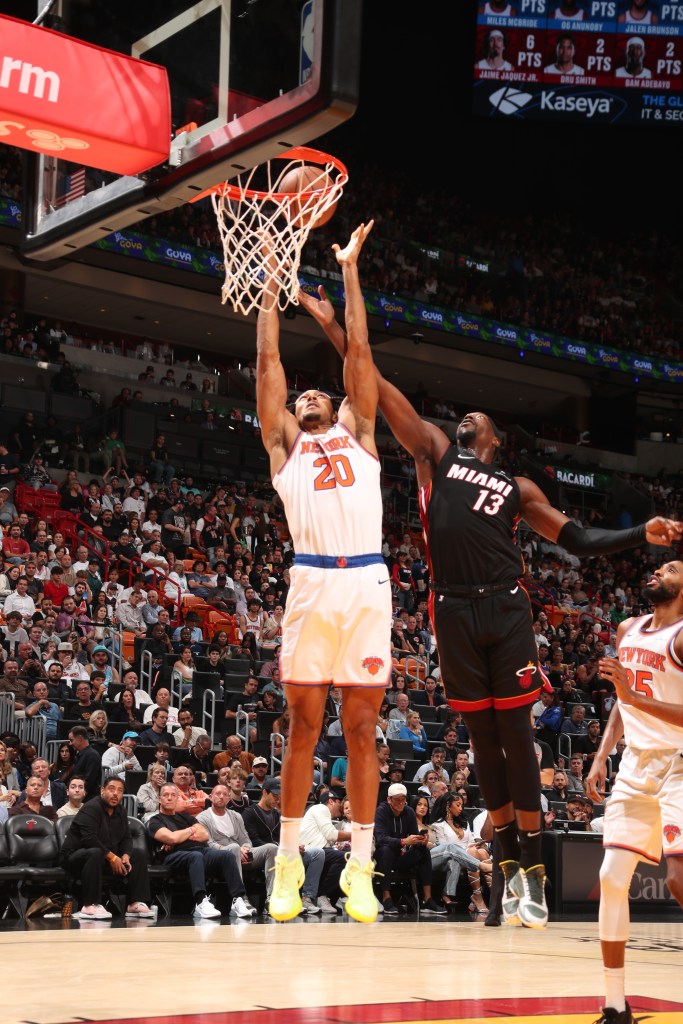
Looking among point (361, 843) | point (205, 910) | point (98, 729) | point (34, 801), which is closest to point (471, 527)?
point (361, 843)

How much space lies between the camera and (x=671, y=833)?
19.2ft

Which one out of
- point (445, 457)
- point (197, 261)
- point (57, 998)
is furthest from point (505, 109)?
point (57, 998)

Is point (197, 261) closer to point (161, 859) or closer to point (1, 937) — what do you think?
point (161, 859)

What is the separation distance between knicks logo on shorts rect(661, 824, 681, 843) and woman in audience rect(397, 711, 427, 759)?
33.1 feet

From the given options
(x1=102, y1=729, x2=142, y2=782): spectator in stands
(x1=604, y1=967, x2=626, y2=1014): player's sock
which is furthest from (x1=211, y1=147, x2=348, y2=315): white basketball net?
(x1=102, y1=729, x2=142, y2=782): spectator in stands

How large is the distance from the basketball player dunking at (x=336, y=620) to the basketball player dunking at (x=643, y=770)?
1.08 m

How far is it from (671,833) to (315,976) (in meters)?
1.81

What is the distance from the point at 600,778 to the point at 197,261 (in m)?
21.6

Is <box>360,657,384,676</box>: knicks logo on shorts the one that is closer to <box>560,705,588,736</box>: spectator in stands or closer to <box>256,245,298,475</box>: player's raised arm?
<box>256,245,298,475</box>: player's raised arm

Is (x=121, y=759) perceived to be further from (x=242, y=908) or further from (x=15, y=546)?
(x=15, y=546)

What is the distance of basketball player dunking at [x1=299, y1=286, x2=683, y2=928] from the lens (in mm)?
6223

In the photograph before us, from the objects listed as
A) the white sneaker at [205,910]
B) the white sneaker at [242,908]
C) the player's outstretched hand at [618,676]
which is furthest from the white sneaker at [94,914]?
the player's outstretched hand at [618,676]

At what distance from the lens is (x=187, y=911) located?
11367 mm

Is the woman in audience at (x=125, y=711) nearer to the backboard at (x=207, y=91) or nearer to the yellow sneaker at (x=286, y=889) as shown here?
the backboard at (x=207, y=91)
